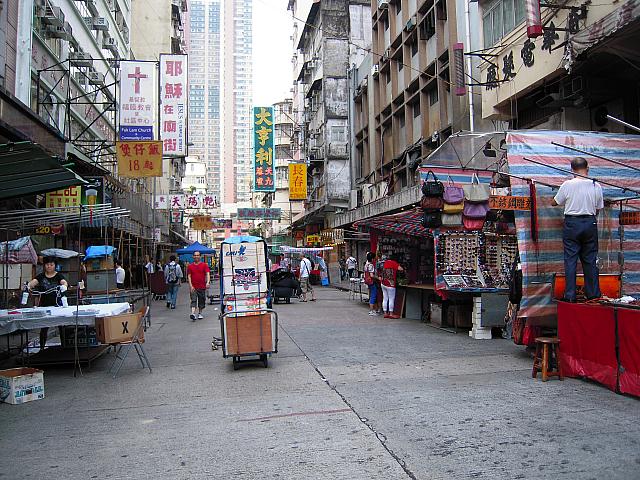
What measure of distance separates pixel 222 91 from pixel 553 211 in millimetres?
117171

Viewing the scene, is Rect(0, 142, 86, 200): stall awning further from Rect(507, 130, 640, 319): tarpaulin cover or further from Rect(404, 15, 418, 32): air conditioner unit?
Rect(404, 15, 418, 32): air conditioner unit

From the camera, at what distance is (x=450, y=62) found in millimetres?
20812

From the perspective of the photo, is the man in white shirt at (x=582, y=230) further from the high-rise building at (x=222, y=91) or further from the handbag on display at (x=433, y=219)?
the high-rise building at (x=222, y=91)

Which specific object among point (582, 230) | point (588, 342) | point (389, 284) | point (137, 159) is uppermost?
point (137, 159)

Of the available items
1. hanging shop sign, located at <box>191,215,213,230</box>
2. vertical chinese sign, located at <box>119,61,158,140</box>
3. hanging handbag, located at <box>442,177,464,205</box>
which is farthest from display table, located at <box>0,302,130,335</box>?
hanging shop sign, located at <box>191,215,213,230</box>

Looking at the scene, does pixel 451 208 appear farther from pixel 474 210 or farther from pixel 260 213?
pixel 260 213

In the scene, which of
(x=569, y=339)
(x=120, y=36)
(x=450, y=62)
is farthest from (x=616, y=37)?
(x=120, y=36)

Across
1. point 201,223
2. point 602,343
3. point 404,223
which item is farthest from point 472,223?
point 201,223

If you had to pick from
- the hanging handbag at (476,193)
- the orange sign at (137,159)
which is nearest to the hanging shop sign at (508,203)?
the hanging handbag at (476,193)

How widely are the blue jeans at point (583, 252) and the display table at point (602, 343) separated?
0.38 metres

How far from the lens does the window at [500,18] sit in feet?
42.9

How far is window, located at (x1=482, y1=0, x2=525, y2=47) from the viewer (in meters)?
13.1

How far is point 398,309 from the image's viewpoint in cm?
1479

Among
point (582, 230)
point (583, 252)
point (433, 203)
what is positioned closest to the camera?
point (582, 230)
